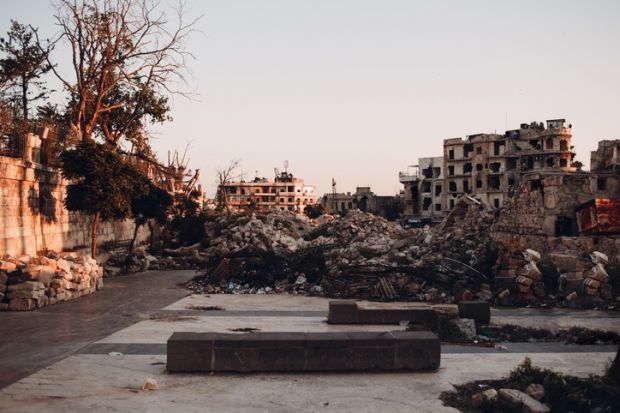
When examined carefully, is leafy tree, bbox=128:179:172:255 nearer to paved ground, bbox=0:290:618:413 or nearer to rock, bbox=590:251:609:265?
paved ground, bbox=0:290:618:413

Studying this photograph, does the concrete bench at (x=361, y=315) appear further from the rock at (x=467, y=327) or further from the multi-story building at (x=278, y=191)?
the multi-story building at (x=278, y=191)

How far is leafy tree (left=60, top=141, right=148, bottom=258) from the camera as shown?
20.6 m

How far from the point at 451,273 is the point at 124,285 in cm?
1150

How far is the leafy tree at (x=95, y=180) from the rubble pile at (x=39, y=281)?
3366mm

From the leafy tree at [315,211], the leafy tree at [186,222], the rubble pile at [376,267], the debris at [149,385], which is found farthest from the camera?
the leafy tree at [315,211]

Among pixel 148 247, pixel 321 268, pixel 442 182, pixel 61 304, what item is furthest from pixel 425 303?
pixel 442 182

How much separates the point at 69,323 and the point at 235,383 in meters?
6.47

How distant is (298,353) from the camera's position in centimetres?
812

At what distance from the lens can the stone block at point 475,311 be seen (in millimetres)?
12094

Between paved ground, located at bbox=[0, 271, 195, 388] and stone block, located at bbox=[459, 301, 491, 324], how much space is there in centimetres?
733

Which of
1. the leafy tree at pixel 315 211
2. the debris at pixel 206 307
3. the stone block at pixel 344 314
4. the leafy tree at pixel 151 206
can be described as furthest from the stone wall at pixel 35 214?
the leafy tree at pixel 315 211

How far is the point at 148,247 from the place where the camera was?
Answer: 32.6 m

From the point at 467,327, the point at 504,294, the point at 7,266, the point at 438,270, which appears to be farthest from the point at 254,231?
the point at 467,327

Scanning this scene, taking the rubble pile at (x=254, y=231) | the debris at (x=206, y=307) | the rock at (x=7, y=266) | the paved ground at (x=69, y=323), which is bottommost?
the debris at (x=206, y=307)
